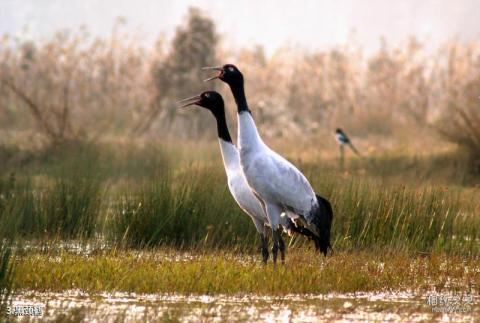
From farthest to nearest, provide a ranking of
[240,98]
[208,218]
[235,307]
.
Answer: [208,218], [240,98], [235,307]

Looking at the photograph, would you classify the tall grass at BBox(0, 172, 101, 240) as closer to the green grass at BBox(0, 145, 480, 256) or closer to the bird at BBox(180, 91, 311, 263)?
the green grass at BBox(0, 145, 480, 256)

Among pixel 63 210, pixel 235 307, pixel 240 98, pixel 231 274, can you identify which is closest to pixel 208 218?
pixel 63 210

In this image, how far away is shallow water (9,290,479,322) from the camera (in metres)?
7.25

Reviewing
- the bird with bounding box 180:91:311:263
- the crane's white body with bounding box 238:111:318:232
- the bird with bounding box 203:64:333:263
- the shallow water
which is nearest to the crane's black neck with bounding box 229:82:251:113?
the bird with bounding box 203:64:333:263

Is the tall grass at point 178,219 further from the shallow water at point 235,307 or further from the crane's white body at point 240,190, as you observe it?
the shallow water at point 235,307

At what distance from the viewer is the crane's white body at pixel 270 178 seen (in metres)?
9.18

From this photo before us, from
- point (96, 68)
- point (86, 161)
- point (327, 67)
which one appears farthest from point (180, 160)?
point (327, 67)

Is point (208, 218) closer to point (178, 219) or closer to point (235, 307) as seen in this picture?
point (178, 219)

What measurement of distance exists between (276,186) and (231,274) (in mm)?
967

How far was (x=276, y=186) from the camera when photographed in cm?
923

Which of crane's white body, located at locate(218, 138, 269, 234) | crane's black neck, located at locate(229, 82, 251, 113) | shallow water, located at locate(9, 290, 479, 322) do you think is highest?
crane's black neck, located at locate(229, 82, 251, 113)

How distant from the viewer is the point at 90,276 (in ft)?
28.5

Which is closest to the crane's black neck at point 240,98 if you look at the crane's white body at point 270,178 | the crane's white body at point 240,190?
the crane's white body at point 270,178

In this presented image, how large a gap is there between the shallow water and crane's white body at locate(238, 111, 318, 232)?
109 centimetres
